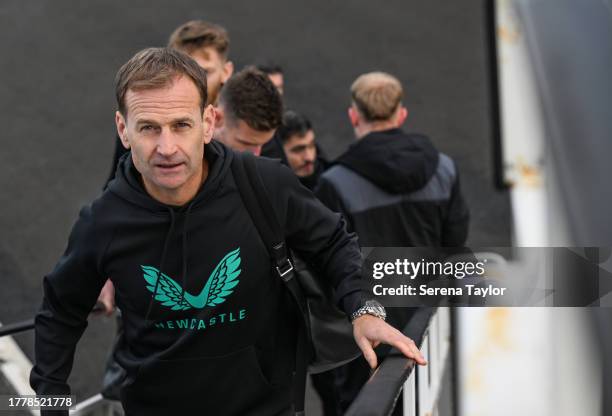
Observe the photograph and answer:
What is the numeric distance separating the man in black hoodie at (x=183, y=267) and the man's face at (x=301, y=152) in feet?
7.30

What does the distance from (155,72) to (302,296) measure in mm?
693

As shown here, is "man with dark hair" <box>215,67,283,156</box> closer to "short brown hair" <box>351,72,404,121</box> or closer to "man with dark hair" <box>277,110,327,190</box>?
"short brown hair" <box>351,72,404,121</box>

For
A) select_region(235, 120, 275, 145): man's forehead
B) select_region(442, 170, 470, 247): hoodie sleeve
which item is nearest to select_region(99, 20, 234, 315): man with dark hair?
select_region(235, 120, 275, 145): man's forehead

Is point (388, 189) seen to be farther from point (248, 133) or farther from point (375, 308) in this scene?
point (375, 308)

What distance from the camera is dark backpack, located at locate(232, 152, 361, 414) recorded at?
220cm

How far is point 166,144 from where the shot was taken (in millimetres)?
2092

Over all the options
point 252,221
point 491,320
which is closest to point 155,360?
point 252,221

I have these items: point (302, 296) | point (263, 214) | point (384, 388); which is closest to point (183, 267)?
point (263, 214)

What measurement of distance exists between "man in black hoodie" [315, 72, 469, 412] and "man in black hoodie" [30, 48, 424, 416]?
1.23 m

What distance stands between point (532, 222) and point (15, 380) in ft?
7.87

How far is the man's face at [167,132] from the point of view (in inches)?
82.7

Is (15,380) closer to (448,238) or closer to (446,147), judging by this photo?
(448,238)

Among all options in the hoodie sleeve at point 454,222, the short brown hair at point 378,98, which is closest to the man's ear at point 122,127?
the short brown hair at point 378,98

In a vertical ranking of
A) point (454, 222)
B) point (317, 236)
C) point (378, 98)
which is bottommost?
point (317, 236)
